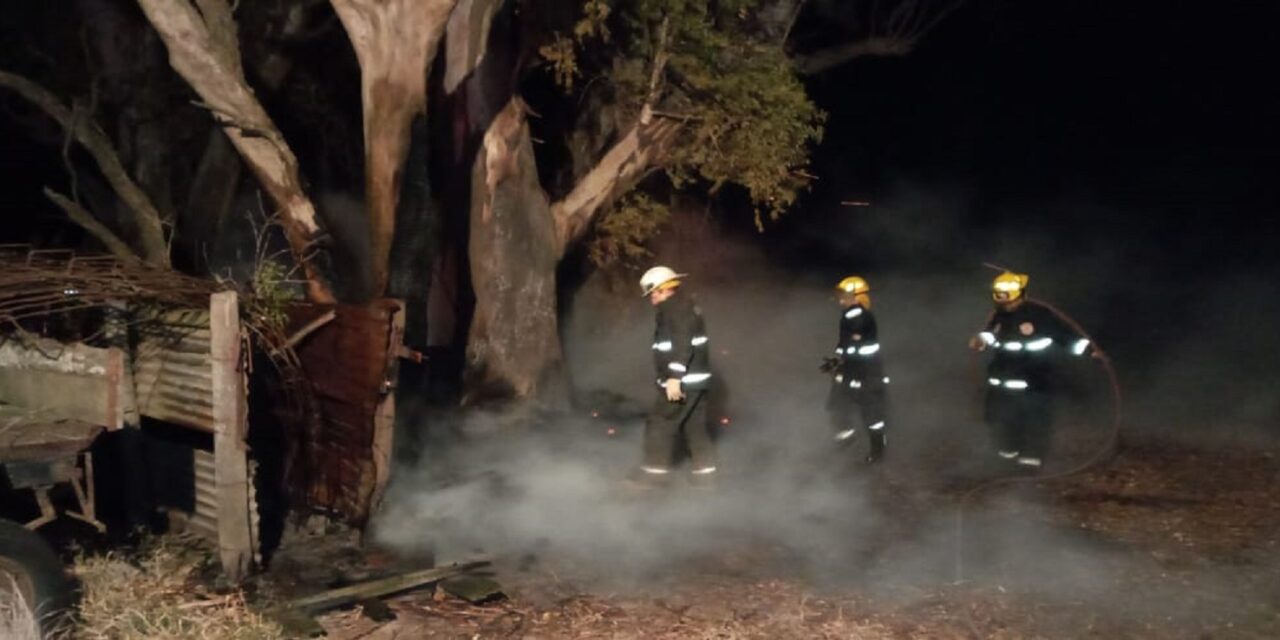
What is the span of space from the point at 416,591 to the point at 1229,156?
809 inches

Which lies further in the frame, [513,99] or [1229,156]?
[1229,156]

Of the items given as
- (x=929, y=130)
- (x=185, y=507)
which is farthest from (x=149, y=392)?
(x=929, y=130)

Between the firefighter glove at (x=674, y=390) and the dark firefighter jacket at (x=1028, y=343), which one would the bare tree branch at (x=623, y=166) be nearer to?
the firefighter glove at (x=674, y=390)

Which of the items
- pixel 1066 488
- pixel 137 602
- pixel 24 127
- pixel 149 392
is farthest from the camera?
pixel 24 127

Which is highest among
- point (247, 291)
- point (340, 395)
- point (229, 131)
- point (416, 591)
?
point (229, 131)

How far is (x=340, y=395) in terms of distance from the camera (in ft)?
25.7

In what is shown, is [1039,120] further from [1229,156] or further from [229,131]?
[229,131]

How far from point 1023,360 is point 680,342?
2724 millimetres

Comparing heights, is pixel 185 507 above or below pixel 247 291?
below

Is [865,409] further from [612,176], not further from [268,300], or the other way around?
[268,300]

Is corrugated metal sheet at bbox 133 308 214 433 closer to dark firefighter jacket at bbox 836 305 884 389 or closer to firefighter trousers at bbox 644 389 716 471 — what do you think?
firefighter trousers at bbox 644 389 716 471

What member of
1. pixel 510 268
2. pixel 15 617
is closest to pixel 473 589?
pixel 15 617

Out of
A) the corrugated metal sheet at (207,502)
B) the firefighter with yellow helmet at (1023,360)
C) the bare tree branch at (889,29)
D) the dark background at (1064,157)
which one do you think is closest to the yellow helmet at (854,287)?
the firefighter with yellow helmet at (1023,360)

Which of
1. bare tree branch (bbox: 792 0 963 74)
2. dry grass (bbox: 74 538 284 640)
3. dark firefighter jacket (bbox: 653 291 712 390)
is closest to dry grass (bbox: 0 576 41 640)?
dry grass (bbox: 74 538 284 640)
